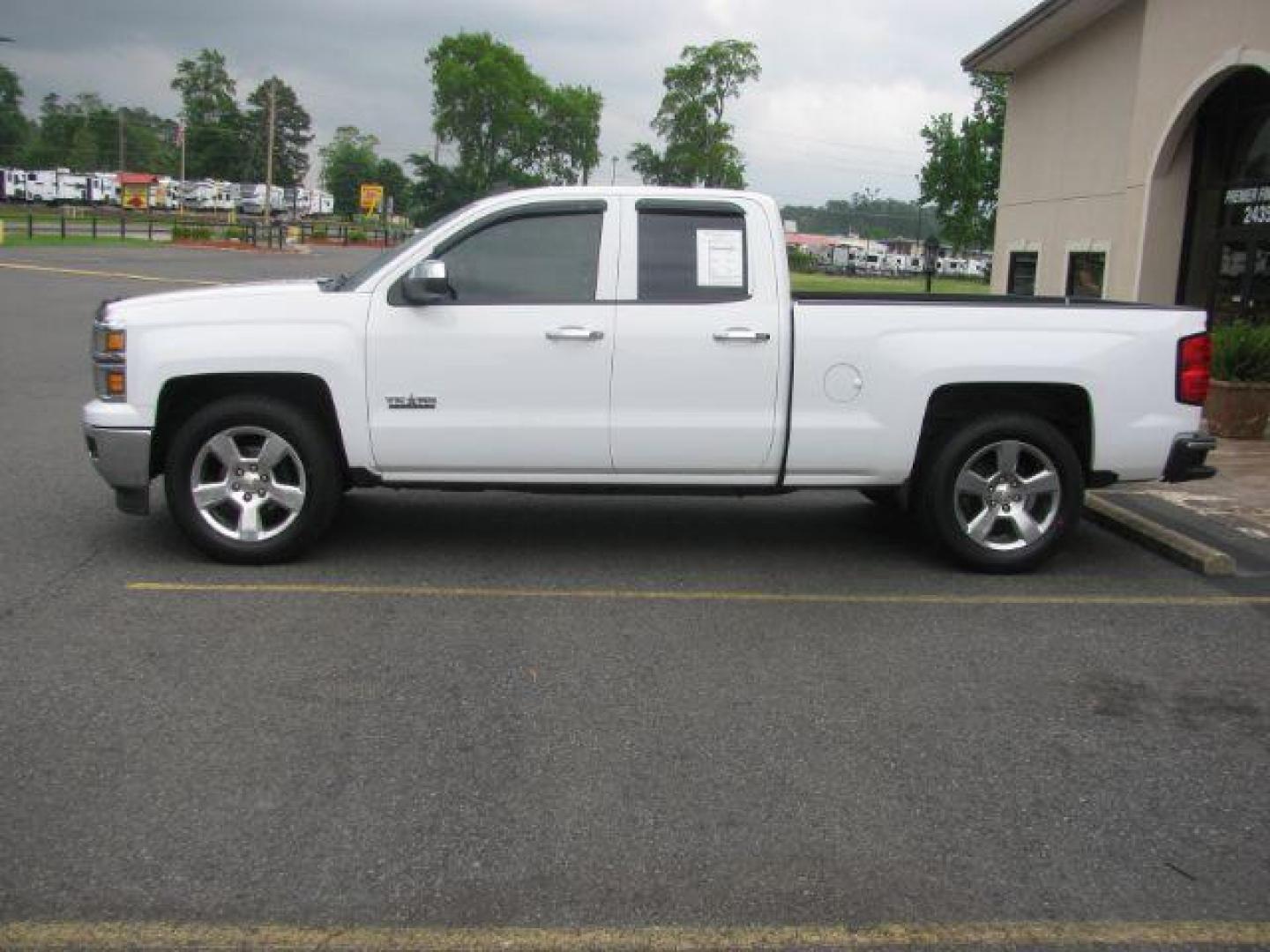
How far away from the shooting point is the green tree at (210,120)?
133750 millimetres

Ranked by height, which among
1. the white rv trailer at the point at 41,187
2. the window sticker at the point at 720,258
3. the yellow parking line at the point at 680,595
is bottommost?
the yellow parking line at the point at 680,595

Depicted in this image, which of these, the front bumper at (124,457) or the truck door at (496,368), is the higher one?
the truck door at (496,368)

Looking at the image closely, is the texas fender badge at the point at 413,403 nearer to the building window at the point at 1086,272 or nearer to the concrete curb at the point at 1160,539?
Result: the concrete curb at the point at 1160,539

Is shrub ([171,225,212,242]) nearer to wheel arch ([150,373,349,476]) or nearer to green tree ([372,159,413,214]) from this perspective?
wheel arch ([150,373,349,476])

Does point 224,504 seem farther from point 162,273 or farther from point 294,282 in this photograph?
point 162,273

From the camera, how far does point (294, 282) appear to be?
701 cm

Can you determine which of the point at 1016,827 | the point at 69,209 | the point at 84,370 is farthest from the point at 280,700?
the point at 69,209

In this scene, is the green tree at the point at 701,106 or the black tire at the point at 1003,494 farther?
the green tree at the point at 701,106

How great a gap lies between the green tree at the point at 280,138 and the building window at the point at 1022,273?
4619 inches

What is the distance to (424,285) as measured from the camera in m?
6.39

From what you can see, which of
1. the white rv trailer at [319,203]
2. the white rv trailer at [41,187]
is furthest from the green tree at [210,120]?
the white rv trailer at [41,187]

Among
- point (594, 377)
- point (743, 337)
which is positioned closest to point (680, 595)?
point (594, 377)

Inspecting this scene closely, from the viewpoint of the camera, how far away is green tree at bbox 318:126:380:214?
131 meters

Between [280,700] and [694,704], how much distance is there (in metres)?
1.58
